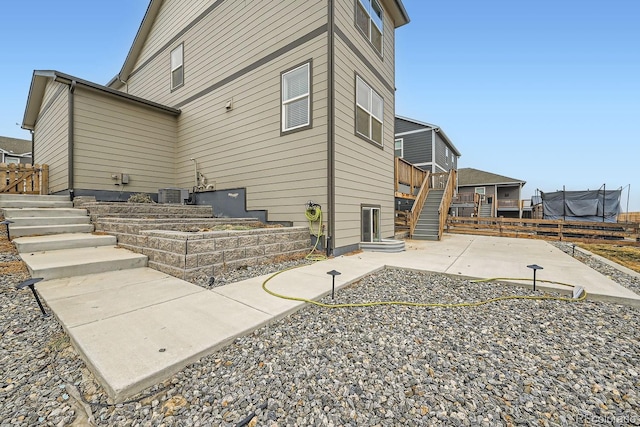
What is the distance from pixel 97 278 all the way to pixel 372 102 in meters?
6.85

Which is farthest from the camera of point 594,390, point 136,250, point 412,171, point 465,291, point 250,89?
point 412,171

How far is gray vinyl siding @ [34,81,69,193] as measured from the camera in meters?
6.93

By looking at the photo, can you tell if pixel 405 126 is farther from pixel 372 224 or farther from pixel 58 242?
pixel 58 242

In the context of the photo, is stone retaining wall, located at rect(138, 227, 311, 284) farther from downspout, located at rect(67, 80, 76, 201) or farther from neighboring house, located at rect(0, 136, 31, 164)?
neighboring house, located at rect(0, 136, 31, 164)

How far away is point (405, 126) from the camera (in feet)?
58.4

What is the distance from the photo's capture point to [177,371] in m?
1.64

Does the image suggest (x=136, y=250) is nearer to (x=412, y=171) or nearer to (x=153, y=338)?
(x=153, y=338)

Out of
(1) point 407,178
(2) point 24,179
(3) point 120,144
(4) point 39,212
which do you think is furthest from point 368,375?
(2) point 24,179

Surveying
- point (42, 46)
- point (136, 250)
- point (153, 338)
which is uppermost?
point (42, 46)

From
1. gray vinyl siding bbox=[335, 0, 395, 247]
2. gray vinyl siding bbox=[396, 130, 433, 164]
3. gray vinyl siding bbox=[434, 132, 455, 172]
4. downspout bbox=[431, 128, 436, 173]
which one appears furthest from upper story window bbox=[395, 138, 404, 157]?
gray vinyl siding bbox=[335, 0, 395, 247]

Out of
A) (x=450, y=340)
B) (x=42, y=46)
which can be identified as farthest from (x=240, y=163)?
(x=42, y=46)

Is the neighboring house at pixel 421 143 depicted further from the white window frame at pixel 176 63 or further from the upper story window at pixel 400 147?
the white window frame at pixel 176 63

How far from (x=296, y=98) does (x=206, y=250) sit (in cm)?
389

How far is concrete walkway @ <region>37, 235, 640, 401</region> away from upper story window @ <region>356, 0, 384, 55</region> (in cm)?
619
